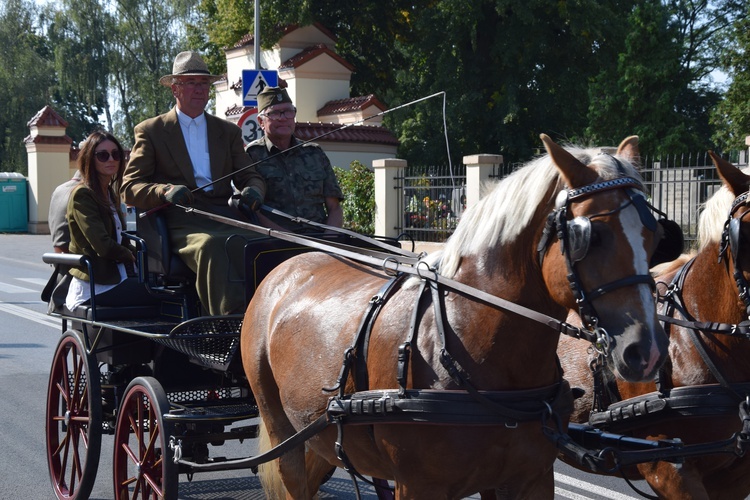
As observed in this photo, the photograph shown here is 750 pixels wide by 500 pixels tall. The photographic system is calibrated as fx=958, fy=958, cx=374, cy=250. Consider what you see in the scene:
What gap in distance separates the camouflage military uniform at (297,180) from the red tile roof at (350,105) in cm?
1899

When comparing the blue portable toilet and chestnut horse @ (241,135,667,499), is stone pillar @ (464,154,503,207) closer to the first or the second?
chestnut horse @ (241,135,667,499)

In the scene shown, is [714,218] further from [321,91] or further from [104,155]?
[321,91]

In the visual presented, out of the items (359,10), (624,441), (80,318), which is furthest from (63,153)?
(624,441)

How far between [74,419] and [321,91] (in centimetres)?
2246

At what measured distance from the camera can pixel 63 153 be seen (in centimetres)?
3356

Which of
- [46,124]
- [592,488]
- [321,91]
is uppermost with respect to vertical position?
[321,91]

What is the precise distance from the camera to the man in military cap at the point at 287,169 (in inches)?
227

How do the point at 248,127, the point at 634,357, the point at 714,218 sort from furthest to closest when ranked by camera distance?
the point at 248,127, the point at 714,218, the point at 634,357

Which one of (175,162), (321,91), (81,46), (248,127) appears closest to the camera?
(175,162)

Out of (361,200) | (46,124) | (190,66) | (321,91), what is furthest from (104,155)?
(46,124)

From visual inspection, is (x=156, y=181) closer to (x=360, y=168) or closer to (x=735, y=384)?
(x=735, y=384)

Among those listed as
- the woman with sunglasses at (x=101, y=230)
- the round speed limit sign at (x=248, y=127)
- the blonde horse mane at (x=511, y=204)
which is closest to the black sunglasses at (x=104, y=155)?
the woman with sunglasses at (x=101, y=230)

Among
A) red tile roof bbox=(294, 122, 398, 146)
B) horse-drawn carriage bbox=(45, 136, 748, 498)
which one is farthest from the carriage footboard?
red tile roof bbox=(294, 122, 398, 146)

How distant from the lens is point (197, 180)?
18.7 ft
